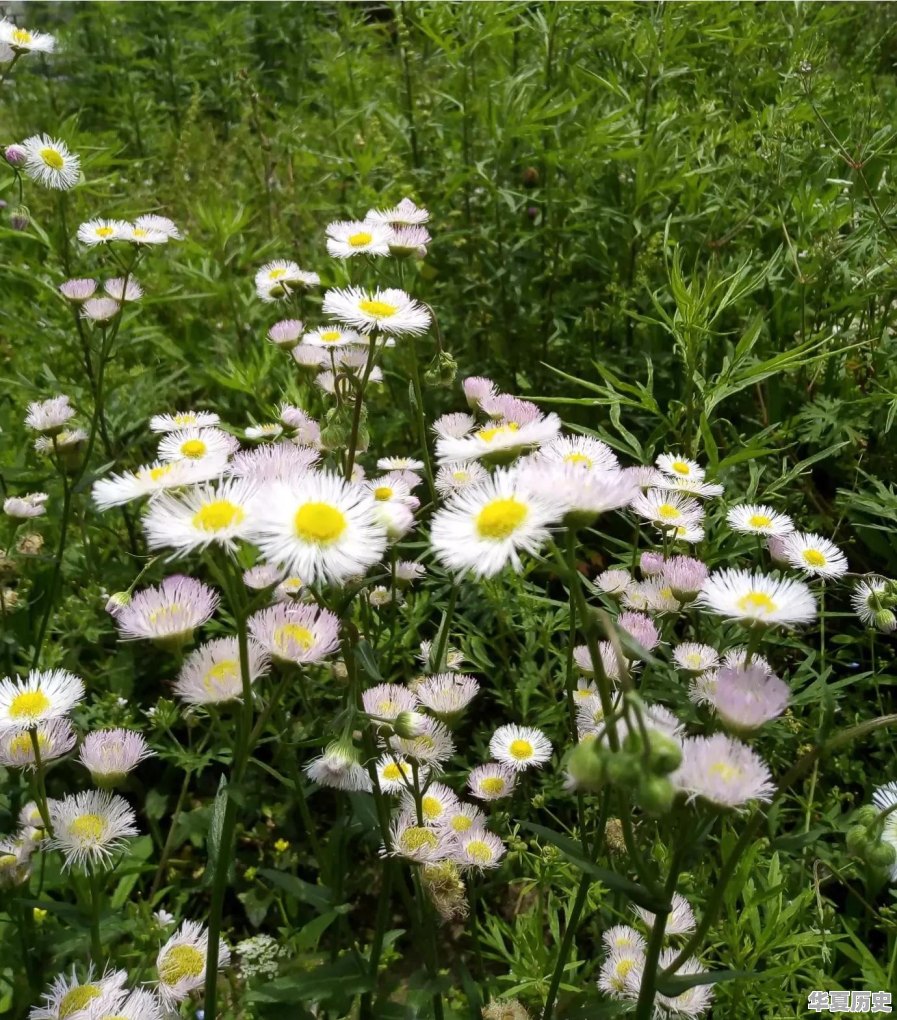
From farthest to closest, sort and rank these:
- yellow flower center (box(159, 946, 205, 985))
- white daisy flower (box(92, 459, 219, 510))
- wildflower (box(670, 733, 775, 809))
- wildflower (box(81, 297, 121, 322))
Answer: wildflower (box(81, 297, 121, 322)) → yellow flower center (box(159, 946, 205, 985)) → white daisy flower (box(92, 459, 219, 510)) → wildflower (box(670, 733, 775, 809))

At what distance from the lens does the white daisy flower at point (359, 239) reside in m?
1.31

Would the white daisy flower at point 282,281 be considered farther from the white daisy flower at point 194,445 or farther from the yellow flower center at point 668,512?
the yellow flower center at point 668,512

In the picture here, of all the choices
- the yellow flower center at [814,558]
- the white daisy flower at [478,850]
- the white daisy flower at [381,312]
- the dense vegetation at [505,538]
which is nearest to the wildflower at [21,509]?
the dense vegetation at [505,538]

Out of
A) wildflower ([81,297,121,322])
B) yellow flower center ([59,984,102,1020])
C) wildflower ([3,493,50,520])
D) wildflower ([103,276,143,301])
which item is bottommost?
yellow flower center ([59,984,102,1020])

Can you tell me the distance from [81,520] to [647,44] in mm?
1632

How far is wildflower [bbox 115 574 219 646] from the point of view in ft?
2.77

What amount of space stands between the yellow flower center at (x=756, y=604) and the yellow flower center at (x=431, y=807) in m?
0.48

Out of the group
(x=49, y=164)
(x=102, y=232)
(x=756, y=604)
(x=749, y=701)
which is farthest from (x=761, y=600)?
(x=49, y=164)

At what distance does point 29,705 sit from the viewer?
1059 millimetres

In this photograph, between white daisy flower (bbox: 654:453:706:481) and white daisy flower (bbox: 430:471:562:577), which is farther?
white daisy flower (bbox: 654:453:706:481)

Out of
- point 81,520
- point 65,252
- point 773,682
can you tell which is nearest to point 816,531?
point 773,682

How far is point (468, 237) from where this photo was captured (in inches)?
86.6

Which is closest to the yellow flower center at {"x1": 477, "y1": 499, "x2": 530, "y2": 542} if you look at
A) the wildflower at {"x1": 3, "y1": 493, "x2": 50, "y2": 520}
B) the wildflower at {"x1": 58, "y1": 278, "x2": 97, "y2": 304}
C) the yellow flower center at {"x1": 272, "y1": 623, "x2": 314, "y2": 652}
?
the yellow flower center at {"x1": 272, "y1": 623, "x2": 314, "y2": 652}

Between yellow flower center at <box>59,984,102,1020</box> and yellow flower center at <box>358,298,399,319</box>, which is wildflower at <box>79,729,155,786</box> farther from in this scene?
yellow flower center at <box>358,298,399,319</box>
